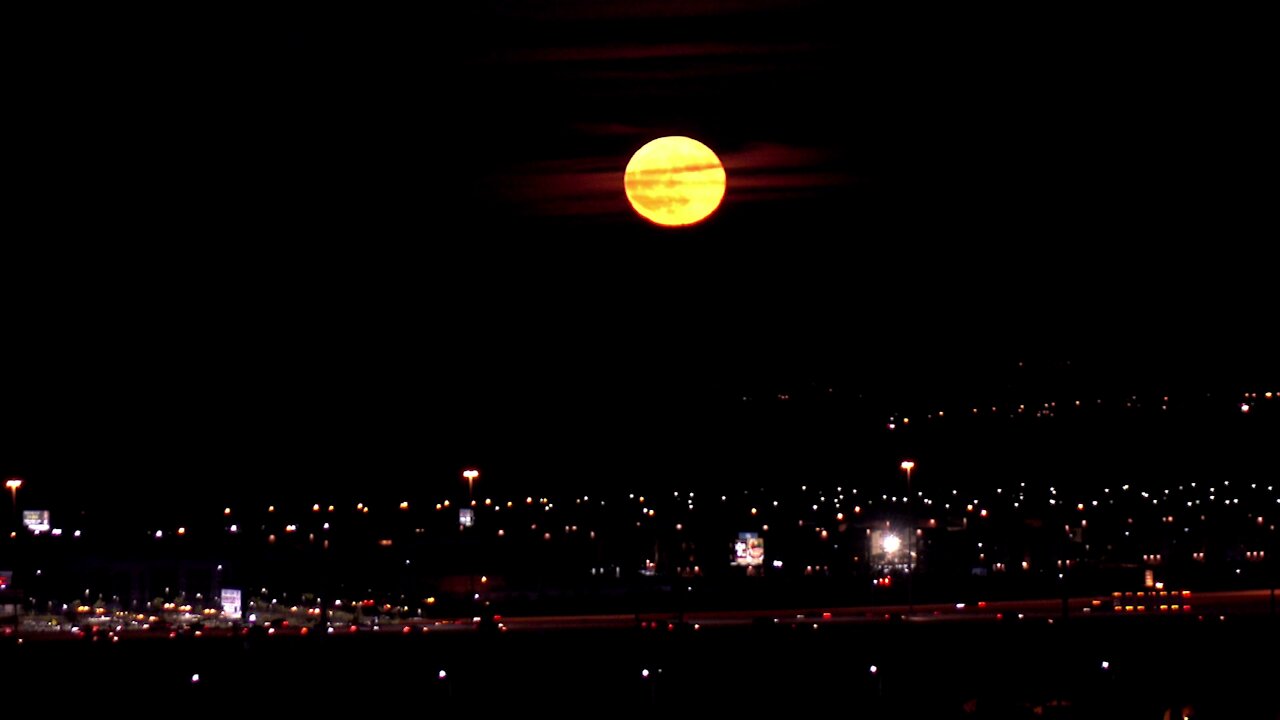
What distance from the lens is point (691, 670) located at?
2239cm

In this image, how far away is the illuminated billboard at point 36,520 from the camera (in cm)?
2563

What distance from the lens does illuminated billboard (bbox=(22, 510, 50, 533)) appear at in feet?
84.1

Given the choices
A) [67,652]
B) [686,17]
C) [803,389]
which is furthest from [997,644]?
[686,17]

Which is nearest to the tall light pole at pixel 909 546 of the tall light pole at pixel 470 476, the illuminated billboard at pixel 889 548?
the illuminated billboard at pixel 889 548

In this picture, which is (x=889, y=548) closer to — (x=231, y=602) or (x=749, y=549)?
(x=749, y=549)

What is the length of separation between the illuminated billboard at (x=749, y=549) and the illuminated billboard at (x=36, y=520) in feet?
48.5

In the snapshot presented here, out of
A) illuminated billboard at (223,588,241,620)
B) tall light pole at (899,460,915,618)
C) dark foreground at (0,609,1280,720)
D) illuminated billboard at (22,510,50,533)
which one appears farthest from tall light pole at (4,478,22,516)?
tall light pole at (899,460,915,618)

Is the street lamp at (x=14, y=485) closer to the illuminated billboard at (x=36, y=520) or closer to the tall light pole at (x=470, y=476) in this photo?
the illuminated billboard at (x=36, y=520)

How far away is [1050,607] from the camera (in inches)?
1206

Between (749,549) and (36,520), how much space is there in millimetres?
15345

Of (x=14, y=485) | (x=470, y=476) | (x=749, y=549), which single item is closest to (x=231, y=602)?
(x=14, y=485)

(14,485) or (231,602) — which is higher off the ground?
(14,485)

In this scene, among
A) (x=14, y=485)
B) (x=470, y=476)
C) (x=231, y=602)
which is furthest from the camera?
(x=231, y=602)

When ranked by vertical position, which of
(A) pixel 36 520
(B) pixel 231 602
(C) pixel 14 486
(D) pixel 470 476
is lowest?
(B) pixel 231 602
